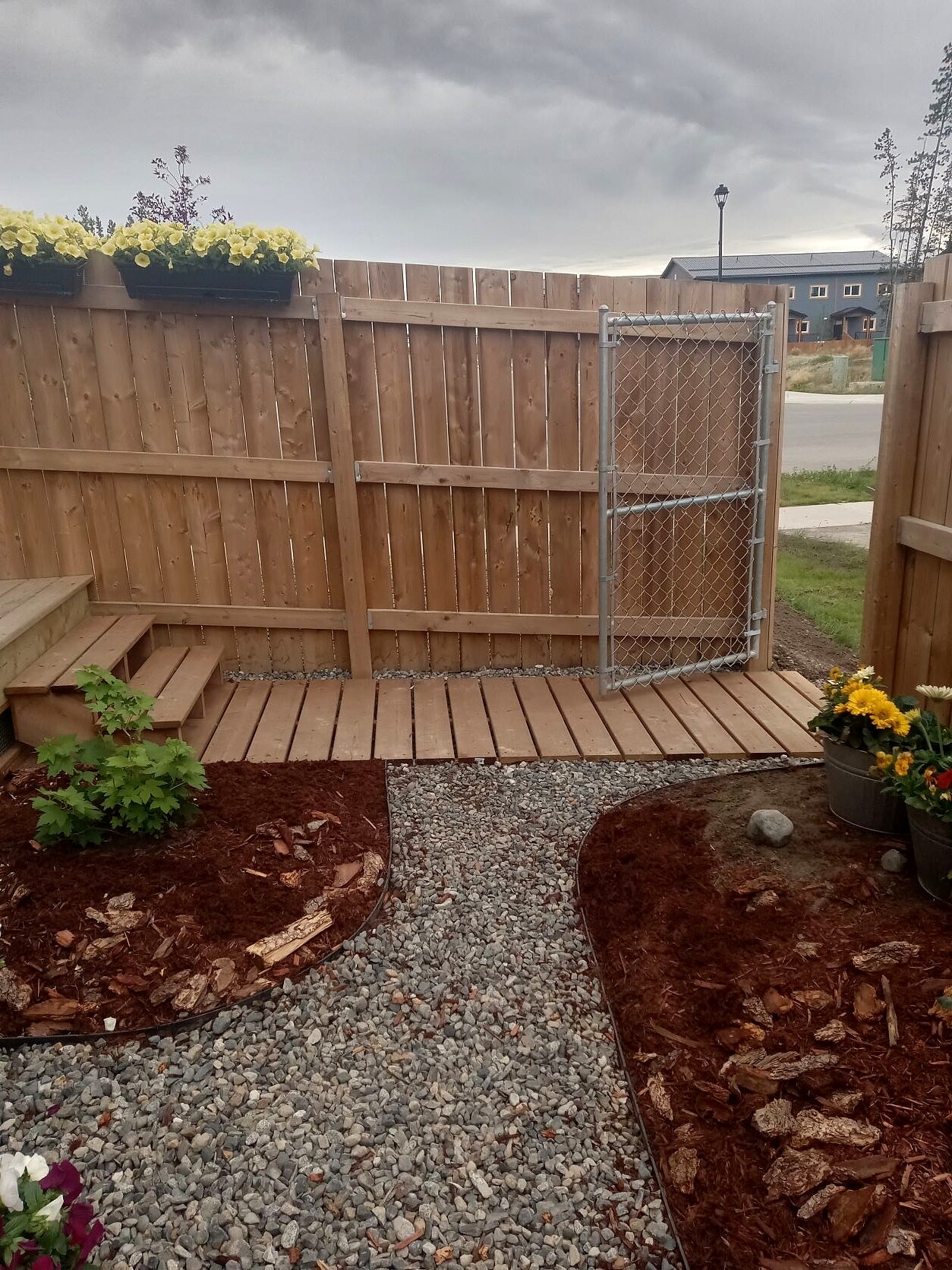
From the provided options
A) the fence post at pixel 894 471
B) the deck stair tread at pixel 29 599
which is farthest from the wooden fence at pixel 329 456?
the fence post at pixel 894 471

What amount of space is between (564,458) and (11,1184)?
3.70 metres

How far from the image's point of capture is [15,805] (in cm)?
293

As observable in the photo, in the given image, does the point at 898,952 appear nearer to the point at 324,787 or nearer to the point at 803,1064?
the point at 803,1064

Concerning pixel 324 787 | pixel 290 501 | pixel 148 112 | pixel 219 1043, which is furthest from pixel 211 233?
pixel 219 1043

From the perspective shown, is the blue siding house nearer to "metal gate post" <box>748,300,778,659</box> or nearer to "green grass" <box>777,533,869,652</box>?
"green grass" <box>777,533,869,652</box>

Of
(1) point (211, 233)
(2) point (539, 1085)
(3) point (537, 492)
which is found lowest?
(2) point (539, 1085)

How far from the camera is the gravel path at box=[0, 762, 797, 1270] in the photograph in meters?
1.51

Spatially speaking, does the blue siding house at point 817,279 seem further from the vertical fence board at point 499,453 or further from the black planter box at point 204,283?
the black planter box at point 204,283

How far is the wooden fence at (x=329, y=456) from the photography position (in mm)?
3967

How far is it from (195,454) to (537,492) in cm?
173

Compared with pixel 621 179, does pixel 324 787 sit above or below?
below

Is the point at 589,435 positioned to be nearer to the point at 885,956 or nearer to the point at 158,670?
the point at 158,670

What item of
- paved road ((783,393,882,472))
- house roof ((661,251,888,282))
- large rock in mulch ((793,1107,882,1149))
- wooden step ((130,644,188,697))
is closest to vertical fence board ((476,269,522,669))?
wooden step ((130,644,188,697))

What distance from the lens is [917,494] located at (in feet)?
9.96
